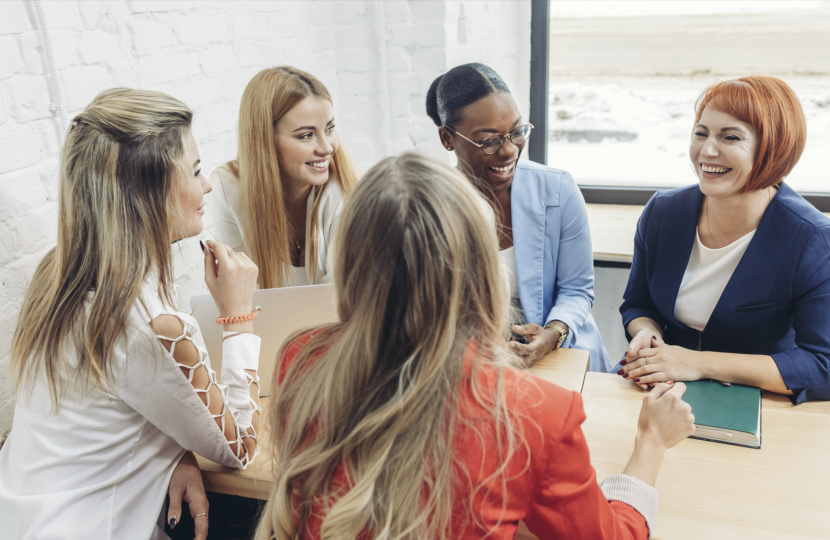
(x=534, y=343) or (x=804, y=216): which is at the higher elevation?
(x=804, y=216)

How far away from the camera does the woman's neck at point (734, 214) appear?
1442 millimetres

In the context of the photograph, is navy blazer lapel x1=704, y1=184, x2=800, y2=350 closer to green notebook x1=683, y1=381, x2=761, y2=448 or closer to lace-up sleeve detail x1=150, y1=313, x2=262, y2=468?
green notebook x1=683, y1=381, x2=761, y2=448

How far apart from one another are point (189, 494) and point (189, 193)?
21.9 inches

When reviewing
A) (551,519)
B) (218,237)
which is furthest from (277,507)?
(218,237)

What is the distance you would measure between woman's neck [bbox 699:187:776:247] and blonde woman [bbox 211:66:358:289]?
0.96 meters

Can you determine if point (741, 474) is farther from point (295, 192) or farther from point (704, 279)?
point (295, 192)

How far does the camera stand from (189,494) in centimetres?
112

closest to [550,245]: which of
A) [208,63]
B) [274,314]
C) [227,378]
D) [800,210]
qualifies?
[800,210]

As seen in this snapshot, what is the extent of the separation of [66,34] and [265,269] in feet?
2.35

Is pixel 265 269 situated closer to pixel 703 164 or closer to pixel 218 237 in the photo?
pixel 218 237

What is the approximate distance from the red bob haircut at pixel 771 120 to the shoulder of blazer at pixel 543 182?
447mm

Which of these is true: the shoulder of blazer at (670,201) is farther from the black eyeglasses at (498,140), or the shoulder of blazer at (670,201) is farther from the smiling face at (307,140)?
the smiling face at (307,140)

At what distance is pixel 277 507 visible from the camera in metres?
0.79

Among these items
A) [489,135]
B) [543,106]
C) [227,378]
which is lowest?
[227,378]
